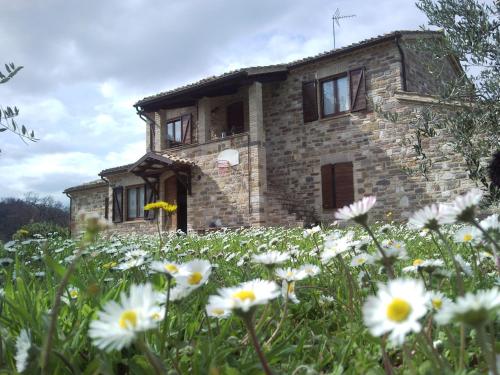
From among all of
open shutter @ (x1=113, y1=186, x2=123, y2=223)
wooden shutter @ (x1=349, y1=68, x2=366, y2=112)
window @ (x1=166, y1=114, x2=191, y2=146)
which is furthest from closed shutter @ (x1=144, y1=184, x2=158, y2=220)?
wooden shutter @ (x1=349, y1=68, x2=366, y2=112)

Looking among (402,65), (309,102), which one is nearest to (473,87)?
(402,65)

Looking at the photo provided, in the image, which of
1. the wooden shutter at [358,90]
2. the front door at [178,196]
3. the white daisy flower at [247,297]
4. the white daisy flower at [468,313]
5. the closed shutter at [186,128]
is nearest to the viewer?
the white daisy flower at [468,313]

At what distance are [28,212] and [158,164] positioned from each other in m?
26.3

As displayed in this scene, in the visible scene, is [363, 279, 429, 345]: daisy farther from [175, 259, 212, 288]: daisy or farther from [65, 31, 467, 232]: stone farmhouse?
[65, 31, 467, 232]: stone farmhouse

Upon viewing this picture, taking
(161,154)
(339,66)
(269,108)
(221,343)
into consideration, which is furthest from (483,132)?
(161,154)

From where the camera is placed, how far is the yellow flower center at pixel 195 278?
1090mm

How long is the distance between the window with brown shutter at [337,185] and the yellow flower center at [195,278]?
11963mm

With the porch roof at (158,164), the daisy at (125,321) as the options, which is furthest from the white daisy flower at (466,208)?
the porch roof at (158,164)

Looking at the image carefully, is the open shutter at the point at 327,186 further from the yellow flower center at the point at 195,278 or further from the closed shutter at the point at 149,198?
the yellow flower center at the point at 195,278

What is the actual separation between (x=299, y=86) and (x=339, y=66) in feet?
5.02

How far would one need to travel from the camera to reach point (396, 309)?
73 cm

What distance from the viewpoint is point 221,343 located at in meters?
1.47

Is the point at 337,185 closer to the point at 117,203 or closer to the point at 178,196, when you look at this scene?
the point at 178,196

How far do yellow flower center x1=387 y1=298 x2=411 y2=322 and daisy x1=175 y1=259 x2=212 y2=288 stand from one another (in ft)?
1.59
